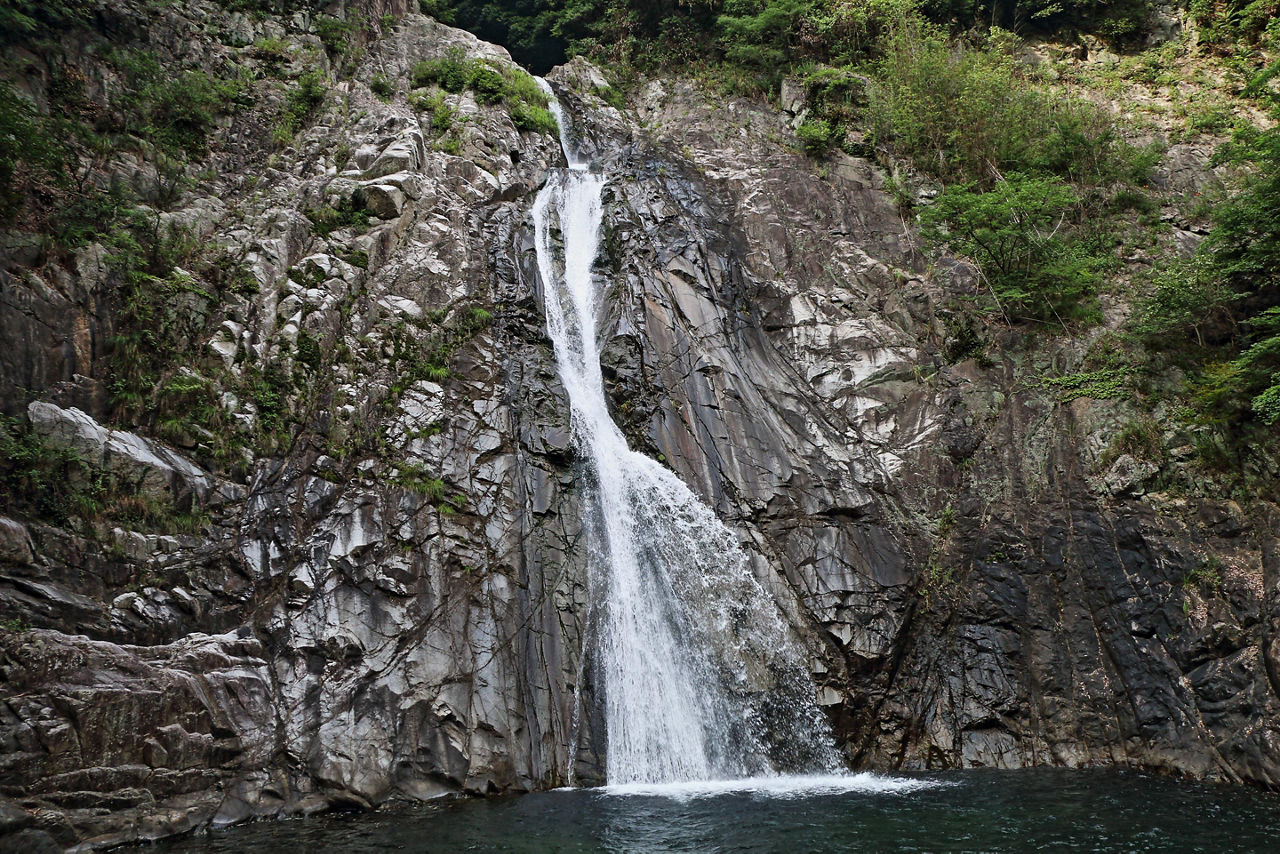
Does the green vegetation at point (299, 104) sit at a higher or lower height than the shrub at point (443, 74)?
lower

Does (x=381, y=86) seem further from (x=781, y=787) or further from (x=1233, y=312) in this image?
(x=1233, y=312)

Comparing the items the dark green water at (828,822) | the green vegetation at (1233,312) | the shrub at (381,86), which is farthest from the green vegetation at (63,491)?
the green vegetation at (1233,312)

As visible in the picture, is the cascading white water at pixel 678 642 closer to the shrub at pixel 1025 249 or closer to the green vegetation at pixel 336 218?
the green vegetation at pixel 336 218

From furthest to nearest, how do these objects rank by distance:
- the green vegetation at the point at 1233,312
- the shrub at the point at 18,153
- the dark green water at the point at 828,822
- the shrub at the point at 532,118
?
the shrub at the point at 532,118
the green vegetation at the point at 1233,312
the shrub at the point at 18,153
the dark green water at the point at 828,822

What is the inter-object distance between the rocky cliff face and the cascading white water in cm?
49

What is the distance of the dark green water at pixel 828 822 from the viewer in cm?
857

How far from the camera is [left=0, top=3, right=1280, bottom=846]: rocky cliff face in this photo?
10492 millimetres

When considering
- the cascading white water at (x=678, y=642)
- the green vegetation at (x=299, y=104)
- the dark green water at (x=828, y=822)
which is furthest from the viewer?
the green vegetation at (x=299, y=104)

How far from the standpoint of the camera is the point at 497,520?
1364 cm

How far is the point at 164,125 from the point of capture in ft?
57.4

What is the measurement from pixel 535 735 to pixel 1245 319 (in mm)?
16479

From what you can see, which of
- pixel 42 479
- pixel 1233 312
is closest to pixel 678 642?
pixel 42 479

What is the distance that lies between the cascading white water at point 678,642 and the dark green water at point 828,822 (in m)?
1.26

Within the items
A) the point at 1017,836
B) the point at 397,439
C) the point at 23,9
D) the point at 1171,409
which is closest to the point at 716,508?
the point at 397,439
